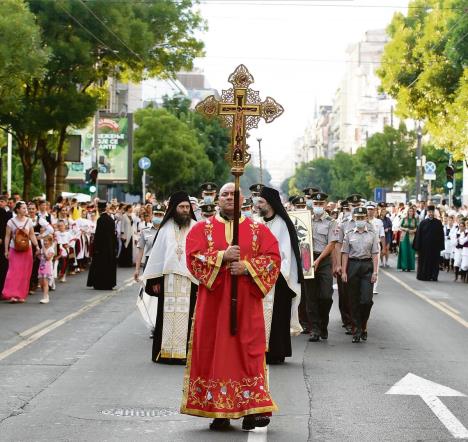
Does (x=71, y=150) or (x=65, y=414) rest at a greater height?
(x=71, y=150)

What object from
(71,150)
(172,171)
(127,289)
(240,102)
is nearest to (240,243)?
(240,102)

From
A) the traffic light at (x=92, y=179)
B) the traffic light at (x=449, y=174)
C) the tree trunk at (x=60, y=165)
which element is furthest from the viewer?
the traffic light at (x=449, y=174)

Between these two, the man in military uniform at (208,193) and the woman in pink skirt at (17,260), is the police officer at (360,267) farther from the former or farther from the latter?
the woman in pink skirt at (17,260)

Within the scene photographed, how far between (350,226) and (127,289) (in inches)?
371

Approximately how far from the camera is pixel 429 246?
31.4 metres

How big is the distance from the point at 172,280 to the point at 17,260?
8568 mm

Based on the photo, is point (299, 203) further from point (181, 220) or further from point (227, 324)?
point (227, 324)

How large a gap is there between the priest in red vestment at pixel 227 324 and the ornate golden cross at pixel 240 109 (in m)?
0.40

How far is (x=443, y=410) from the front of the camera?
10500mm

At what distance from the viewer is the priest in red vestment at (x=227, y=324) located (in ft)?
30.1

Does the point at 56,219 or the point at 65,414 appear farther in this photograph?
the point at 56,219

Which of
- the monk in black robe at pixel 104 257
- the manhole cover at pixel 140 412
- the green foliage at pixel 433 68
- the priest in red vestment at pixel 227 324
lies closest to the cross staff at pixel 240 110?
the priest in red vestment at pixel 227 324

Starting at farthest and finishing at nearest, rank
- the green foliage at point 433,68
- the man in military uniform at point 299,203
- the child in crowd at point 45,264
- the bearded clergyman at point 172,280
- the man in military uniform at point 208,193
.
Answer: the green foliage at point 433,68 < the child in crowd at point 45,264 < the man in military uniform at point 208,193 < the man in military uniform at point 299,203 < the bearded clergyman at point 172,280

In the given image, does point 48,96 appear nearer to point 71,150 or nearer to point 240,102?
point 71,150
